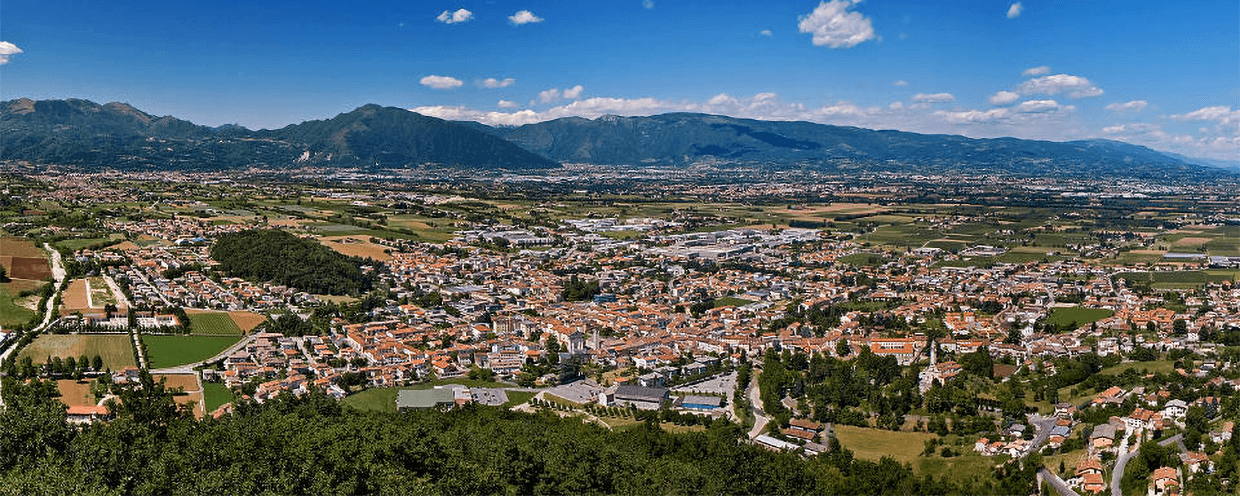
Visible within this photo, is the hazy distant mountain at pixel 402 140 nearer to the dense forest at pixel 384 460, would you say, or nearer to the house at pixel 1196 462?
the dense forest at pixel 384 460

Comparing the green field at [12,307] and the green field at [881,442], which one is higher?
the green field at [12,307]

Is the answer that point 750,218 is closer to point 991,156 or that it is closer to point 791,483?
point 791,483

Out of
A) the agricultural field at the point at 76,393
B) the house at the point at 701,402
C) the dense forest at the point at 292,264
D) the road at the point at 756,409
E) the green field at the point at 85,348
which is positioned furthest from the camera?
the dense forest at the point at 292,264

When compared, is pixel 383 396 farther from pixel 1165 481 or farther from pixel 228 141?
pixel 228 141

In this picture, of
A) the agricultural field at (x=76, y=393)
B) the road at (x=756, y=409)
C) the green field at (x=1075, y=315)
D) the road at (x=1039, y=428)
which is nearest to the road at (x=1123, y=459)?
the road at (x=1039, y=428)

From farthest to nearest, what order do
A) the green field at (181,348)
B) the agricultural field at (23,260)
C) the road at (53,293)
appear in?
the agricultural field at (23,260), the green field at (181,348), the road at (53,293)
